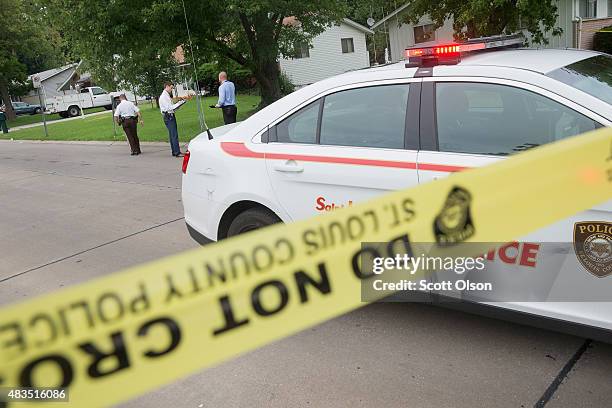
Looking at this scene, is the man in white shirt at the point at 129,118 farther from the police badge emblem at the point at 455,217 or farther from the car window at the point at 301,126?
the police badge emblem at the point at 455,217

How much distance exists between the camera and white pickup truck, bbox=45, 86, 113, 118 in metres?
39.0

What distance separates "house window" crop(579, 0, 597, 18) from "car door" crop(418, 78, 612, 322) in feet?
73.5

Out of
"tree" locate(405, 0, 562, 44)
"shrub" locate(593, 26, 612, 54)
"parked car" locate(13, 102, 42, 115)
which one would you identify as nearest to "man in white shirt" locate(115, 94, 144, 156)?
"tree" locate(405, 0, 562, 44)

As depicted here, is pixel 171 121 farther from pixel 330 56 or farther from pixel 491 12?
pixel 330 56

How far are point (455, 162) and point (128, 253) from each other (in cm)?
382

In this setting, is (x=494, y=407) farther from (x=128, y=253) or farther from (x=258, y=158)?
(x=128, y=253)

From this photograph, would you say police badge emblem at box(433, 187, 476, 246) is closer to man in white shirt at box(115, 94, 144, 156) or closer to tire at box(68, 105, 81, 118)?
man in white shirt at box(115, 94, 144, 156)

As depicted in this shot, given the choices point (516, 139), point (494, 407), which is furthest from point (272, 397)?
point (516, 139)

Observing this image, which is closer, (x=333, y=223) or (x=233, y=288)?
(x=233, y=288)

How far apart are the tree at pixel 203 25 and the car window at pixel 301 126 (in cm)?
1100

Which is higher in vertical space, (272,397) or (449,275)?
(449,275)

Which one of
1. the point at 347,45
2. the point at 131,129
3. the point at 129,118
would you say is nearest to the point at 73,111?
the point at 347,45

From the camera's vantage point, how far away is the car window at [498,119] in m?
2.80

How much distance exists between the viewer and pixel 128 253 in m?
5.64
